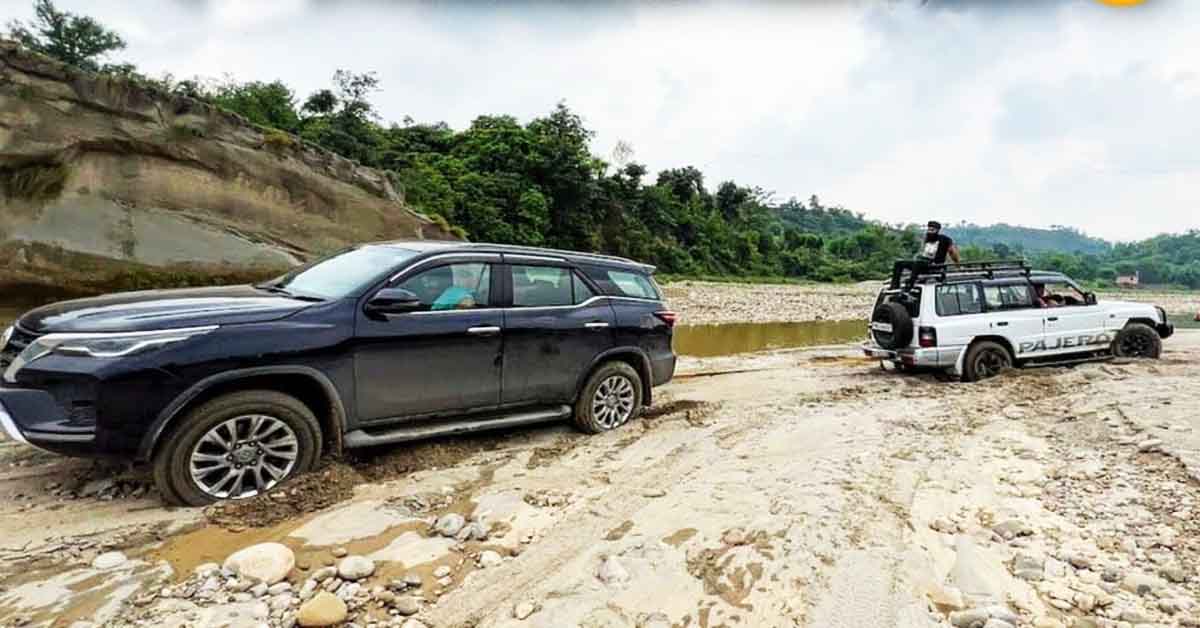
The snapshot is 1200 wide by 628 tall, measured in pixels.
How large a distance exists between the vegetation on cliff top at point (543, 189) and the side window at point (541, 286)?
11212mm

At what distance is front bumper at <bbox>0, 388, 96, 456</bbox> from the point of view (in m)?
3.53

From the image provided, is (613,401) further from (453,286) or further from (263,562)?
(263,562)

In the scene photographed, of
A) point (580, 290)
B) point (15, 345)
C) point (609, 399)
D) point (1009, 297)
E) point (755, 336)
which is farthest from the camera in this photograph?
point (755, 336)

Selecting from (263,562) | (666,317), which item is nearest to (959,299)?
(666,317)

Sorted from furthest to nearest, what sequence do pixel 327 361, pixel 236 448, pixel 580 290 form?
pixel 580 290 < pixel 327 361 < pixel 236 448

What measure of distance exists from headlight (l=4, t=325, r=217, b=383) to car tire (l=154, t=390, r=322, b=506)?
0.47m

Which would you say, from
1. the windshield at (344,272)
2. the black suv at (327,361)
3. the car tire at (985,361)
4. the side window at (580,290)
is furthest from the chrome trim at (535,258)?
the car tire at (985,361)

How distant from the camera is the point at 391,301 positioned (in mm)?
4457

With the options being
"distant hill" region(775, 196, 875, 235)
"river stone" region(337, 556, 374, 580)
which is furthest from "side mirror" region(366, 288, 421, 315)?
"distant hill" region(775, 196, 875, 235)

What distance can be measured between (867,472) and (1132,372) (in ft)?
24.6

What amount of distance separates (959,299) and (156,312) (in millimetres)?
9402

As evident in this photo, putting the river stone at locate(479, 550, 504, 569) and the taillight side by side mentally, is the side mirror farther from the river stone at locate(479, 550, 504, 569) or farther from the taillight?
the taillight

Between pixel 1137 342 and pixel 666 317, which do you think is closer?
pixel 666 317

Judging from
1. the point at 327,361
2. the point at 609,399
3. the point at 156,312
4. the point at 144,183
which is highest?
the point at 144,183
